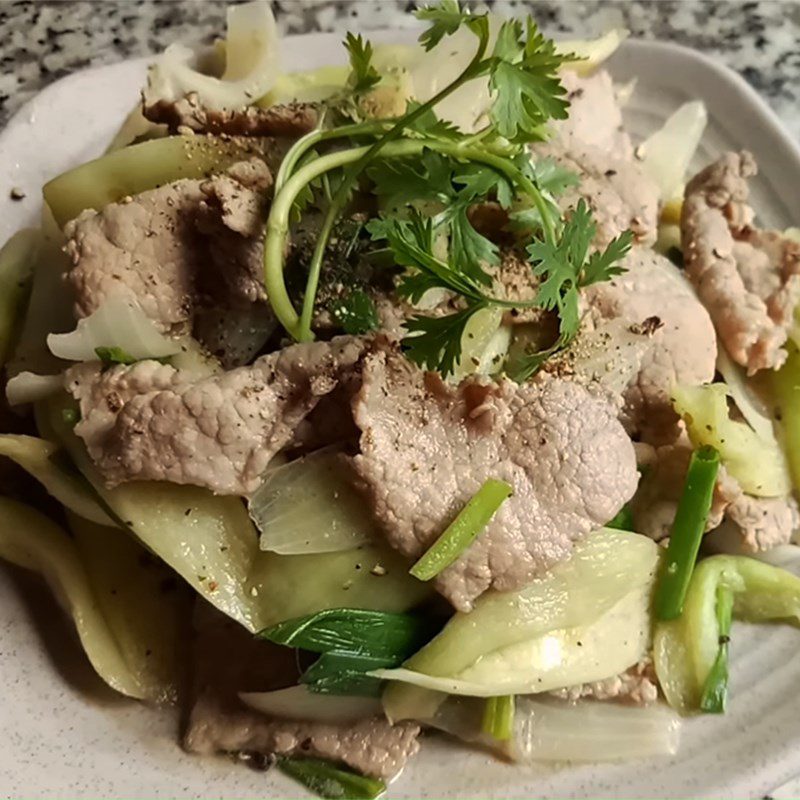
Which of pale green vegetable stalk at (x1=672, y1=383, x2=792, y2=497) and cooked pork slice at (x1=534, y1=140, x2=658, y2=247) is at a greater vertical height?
cooked pork slice at (x1=534, y1=140, x2=658, y2=247)

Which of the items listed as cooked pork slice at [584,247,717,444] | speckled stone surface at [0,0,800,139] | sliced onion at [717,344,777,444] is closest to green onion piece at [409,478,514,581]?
cooked pork slice at [584,247,717,444]

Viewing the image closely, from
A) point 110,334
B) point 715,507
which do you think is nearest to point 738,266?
point 715,507

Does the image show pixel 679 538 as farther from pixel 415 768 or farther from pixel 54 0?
pixel 54 0

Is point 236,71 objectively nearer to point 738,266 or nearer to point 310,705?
point 738,266

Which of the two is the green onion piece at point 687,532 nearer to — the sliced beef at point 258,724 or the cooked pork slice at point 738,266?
the cooked pork slice at point 738,266

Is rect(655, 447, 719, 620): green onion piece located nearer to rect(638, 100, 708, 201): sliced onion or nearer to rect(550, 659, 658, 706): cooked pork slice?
rect(550, 659, 658, 706): cooked pork slice

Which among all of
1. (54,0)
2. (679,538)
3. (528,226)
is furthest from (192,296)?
(54,0)

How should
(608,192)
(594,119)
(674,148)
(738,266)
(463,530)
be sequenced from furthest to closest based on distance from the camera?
1. (674,148)
2. (594,119)
3. (738,266)
4. (608,192)
5. (463,530)
